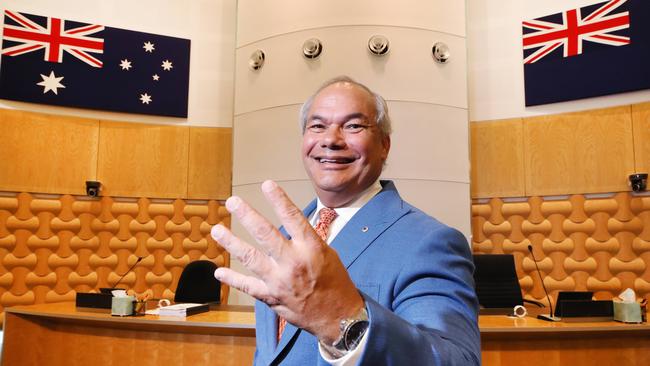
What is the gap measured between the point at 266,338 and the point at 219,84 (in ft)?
19.5

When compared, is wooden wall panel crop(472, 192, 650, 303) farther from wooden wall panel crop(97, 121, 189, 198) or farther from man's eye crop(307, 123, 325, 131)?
man's eye crop(307, 123, 325, 131)

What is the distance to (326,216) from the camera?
51.3 inches

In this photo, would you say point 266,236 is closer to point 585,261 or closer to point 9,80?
point 585,261

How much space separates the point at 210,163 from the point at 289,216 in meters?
6.06

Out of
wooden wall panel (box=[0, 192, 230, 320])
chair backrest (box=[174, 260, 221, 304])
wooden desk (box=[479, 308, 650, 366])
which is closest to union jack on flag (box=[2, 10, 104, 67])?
wooden wall panel (box=[0, 192, 230, 320])

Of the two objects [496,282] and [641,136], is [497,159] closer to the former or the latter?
[641,136]

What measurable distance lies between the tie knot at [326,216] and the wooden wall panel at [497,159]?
5029 mm

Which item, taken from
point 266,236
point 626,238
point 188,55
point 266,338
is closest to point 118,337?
point 266,338

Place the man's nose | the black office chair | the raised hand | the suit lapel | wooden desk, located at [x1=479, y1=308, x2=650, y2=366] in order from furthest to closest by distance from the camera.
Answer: the black office chair
wooden desk, located at [x1=479, y1=308, x2=650, y2=366]
the man's nose
the suit lapel
the raised hand

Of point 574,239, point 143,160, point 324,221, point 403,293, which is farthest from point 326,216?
point 143,160

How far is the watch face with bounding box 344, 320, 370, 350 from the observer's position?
26.2 inches

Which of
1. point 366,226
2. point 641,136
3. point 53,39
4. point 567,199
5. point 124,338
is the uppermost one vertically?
point 53,39

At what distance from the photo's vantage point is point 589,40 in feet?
18.2

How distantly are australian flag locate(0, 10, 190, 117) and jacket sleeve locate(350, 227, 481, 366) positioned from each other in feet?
19.8
